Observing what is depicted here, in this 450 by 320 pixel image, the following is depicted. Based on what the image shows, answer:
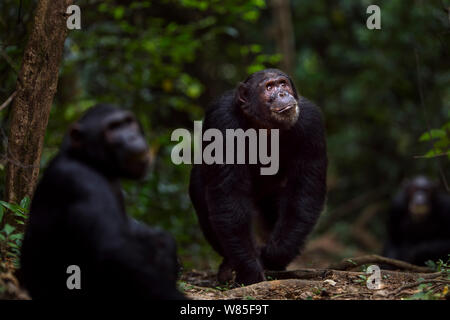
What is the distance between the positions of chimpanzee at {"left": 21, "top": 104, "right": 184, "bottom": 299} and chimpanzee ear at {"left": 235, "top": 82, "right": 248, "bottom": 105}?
2.60 metres

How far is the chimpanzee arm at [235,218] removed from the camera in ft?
19.8

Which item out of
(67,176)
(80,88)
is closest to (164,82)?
(80,88)

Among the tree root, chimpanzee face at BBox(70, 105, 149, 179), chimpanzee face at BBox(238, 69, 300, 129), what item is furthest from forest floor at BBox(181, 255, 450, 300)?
chimpanzee face at BBox(238, 69, 300, 129)

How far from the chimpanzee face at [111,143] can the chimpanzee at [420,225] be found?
23.5 ft

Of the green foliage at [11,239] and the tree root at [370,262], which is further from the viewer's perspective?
the tree root at [370,262]

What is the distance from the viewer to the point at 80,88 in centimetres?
1253

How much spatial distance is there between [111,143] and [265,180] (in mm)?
3130

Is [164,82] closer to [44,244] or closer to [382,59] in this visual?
[382,59]

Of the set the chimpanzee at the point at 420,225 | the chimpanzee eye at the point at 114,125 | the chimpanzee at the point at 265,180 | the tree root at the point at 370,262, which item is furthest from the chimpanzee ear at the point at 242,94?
the chimpanzee at the point at 420,225

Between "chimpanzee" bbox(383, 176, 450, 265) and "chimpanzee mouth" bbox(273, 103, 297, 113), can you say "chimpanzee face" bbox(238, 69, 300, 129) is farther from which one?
"chimpanzee" bbox(383, 176, 450, 265)

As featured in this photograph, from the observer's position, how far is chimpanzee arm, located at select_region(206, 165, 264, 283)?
6027 millimetres

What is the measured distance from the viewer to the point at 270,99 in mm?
6371

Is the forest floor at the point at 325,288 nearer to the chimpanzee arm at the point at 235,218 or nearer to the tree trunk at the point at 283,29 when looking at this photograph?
the chimpanzee arm at the point at 235,218

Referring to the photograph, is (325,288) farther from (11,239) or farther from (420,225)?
(420,225)
